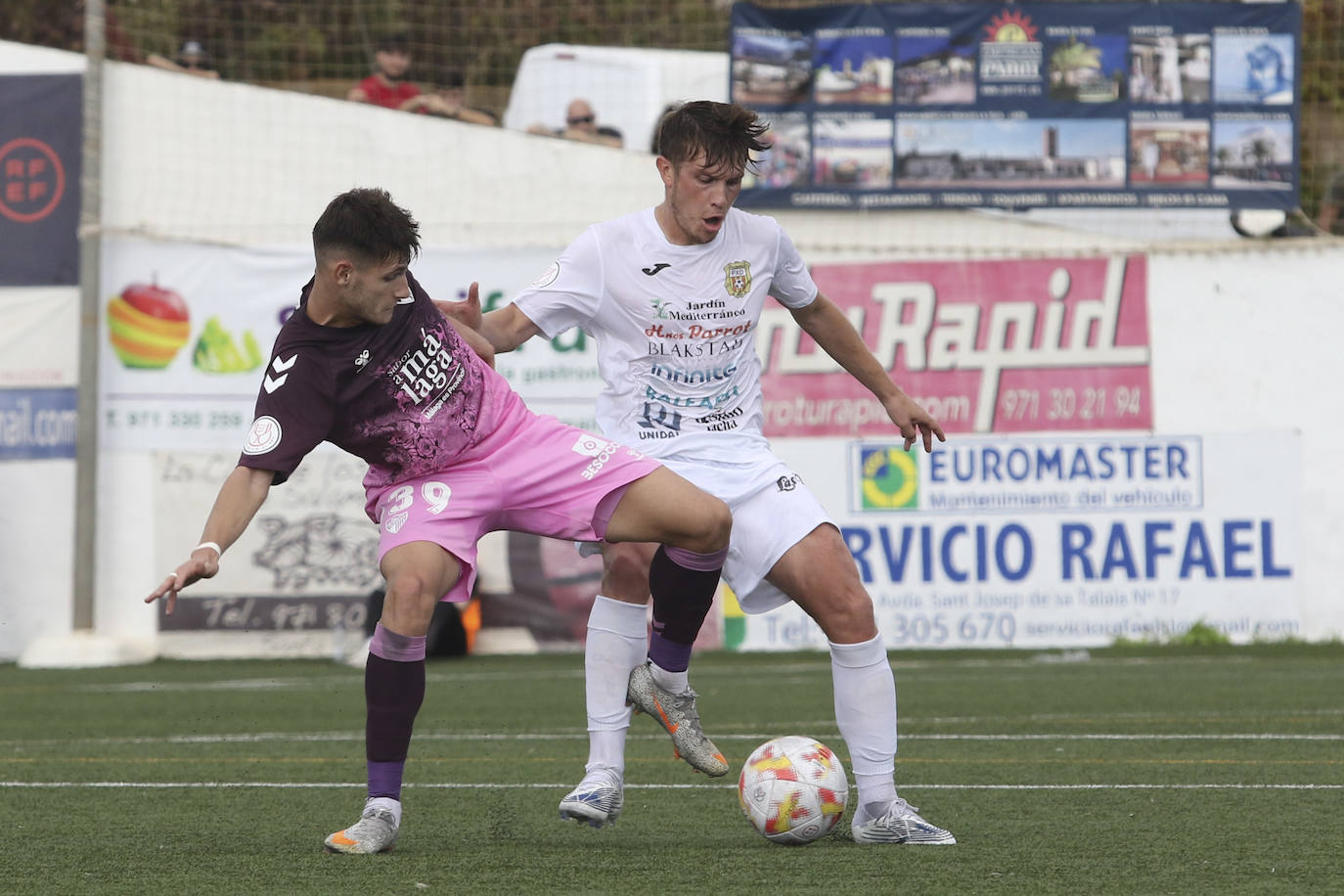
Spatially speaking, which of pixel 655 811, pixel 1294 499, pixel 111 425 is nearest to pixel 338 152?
pixel 111 425

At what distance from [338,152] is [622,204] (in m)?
2.15

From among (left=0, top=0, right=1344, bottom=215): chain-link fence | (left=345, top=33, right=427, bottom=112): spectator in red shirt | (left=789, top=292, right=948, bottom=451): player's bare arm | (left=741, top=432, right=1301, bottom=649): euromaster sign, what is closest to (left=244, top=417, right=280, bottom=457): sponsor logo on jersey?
(left=789, top=292, right=948, bottom=451): player's bare arm

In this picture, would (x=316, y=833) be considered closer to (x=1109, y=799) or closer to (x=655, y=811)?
(x=655, y=811)

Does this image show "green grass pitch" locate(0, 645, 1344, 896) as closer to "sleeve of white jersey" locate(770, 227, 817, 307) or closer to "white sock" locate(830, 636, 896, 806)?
"white sock" locate(830, 636, 896, 806)

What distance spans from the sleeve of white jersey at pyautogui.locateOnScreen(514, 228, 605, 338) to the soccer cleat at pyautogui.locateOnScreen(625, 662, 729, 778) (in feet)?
3.42

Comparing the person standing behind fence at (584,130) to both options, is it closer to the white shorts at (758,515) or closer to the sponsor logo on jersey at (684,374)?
the sponsor logo on jersey at (684,374)

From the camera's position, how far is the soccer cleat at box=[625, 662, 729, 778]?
5.30 metres

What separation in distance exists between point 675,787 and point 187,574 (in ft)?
8.54

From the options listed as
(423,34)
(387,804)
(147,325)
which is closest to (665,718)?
(387,804)

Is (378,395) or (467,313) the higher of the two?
(467,313)

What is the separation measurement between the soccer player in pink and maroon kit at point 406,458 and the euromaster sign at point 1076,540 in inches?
299

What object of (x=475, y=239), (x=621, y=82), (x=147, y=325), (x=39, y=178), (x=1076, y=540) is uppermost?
(x=621, y=82)

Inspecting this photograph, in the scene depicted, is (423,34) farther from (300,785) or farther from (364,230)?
(364,230)

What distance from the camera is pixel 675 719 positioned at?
5.35 m
